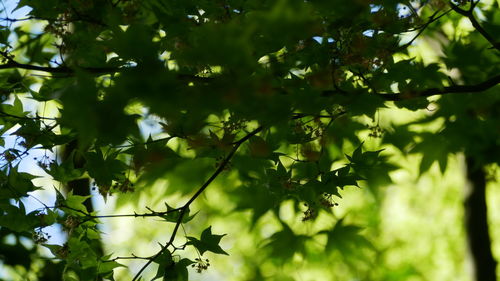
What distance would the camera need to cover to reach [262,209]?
2.65 m

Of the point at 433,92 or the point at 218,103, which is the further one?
the point at 433,92

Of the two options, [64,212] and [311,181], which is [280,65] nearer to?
[311,181]

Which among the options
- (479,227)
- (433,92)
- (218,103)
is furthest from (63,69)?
(479,227)

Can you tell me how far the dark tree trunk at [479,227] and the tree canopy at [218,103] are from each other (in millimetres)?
833

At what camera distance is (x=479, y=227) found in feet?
10.4

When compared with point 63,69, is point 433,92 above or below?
below

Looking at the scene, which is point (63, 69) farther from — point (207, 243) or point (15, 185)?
point (207, 243)

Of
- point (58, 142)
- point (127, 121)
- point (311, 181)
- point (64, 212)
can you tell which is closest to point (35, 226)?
point (64, 212)

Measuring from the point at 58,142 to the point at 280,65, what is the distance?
26.3 inches

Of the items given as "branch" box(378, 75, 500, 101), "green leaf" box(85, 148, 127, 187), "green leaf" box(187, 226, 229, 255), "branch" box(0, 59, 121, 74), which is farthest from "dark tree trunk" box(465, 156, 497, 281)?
"branch" box(0, 59, 121, 74)

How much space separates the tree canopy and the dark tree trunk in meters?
0.83

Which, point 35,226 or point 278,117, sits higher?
point 35,226

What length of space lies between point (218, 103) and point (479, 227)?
9.49 feet

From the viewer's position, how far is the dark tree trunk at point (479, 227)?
304 cm
